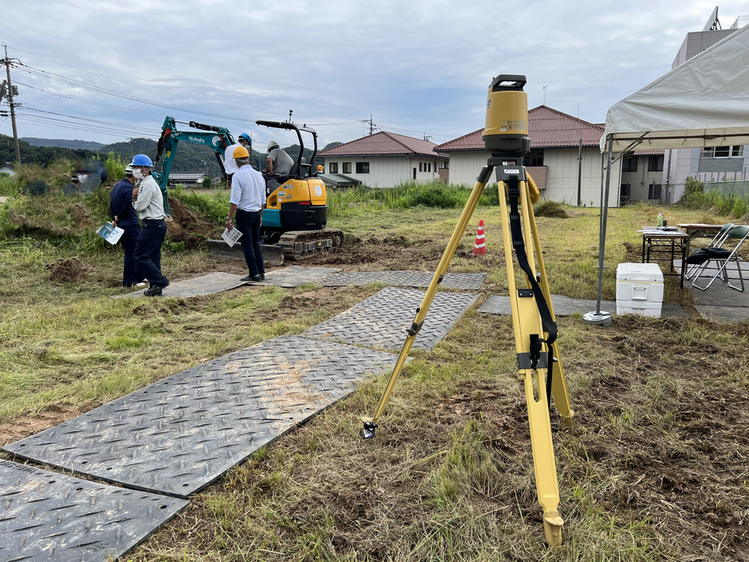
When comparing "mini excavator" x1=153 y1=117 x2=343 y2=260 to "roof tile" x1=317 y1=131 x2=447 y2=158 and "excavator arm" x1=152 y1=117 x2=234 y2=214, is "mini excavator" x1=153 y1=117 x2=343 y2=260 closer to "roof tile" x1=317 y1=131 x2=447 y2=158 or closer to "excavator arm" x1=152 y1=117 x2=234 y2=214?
"excavator arm" x1=152 y1=117 x2=234 y2=214

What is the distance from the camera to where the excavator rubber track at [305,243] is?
33.1 ft

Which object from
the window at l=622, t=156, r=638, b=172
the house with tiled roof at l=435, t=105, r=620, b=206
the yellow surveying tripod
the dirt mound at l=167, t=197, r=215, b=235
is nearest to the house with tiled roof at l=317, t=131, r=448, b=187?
the house with tiled roof at l=435, t=105, r=620, b=206

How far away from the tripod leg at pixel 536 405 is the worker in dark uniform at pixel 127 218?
6806mm

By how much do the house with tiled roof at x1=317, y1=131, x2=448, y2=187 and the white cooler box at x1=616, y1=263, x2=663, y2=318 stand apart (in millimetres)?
34113

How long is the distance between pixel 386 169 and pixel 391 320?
36.1m

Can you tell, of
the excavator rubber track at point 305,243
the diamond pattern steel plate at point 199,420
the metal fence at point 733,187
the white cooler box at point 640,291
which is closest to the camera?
the diamond pattern steel plate at point 199,420

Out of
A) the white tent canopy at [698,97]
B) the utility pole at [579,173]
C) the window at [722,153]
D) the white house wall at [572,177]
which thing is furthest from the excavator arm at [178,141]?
the window at [722,153]

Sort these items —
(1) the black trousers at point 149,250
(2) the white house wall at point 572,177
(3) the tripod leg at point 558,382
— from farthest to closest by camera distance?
(2) the white house wall at point 572,177 < (1) the black trousers at point 149,250 < (3) the tripod leg at point 558,382

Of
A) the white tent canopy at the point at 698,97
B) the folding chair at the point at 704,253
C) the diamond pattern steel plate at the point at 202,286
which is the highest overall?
the white tent canopy at the point at 698,97

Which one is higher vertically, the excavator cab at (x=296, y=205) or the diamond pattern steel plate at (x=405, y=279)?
the excavator cab at (x=296, y=205)

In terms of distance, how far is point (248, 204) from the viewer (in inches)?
305

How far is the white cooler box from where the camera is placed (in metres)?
5.70

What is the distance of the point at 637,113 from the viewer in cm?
503

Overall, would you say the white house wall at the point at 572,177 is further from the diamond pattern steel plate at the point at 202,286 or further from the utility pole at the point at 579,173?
the diamond pattern steel plate at the point at 202,286
